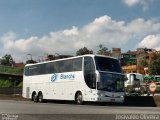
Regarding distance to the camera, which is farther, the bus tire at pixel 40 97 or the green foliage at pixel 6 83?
the green foliage at pixel 6 83

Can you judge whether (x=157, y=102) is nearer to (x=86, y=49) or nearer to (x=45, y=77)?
(x=45, y=77)

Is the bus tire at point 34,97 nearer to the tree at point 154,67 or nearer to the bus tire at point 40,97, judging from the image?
the bus tire at point 40,97

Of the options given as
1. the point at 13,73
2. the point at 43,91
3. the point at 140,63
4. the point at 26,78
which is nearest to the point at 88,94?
the point at 43,91

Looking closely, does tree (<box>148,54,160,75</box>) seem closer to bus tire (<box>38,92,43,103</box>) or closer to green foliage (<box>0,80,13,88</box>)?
green foliage (<box>0,80,13,88</box>)

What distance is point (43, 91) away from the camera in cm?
4041

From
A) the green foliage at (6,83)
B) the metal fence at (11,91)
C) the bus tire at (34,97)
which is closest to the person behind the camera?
the bus tire at (34,97)

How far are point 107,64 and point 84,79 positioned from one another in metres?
2.18

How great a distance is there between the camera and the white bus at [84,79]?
31.7 m

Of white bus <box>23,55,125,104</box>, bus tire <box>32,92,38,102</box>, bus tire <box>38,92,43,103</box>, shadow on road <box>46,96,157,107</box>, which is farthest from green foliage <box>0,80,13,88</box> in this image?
shadow on road <box>46,96,157,107</box>

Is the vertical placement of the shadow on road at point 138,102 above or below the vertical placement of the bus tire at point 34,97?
below

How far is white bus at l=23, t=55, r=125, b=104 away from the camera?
1249 inches

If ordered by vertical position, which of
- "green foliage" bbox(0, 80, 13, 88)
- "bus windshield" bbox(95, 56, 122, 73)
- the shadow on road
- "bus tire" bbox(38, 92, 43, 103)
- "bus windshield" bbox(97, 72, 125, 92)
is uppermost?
"green foliage" bbox(0, 80, 13, 88)

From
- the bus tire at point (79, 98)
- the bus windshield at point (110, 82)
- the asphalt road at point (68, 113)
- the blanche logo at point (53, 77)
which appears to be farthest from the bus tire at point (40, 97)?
the asphalt road at point (68, 113)

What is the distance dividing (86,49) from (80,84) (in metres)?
82.1
